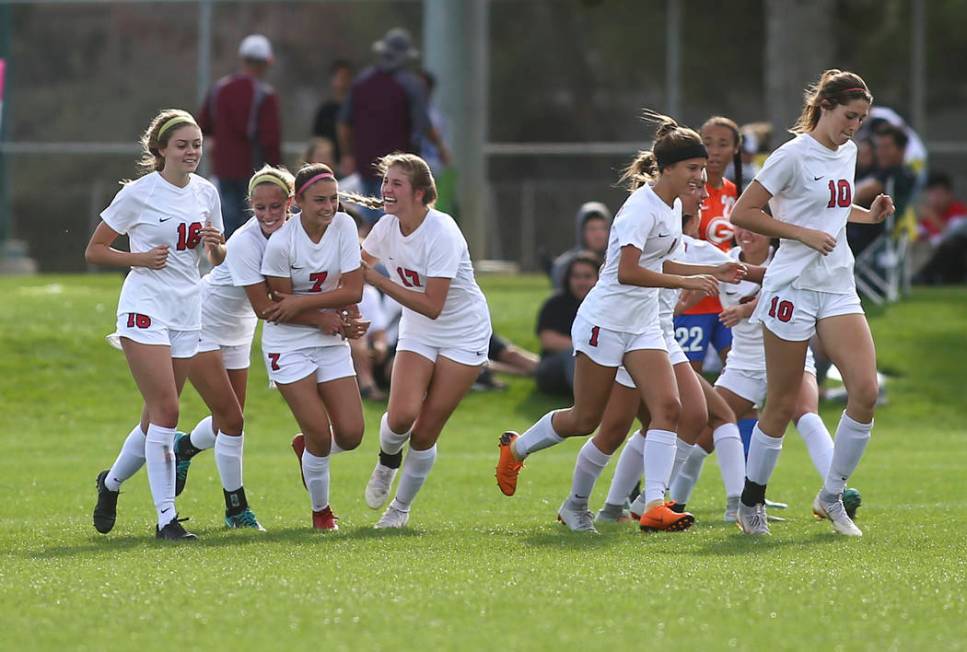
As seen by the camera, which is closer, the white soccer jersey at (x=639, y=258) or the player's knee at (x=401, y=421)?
the white soccer jersey at (x=639, y=258)

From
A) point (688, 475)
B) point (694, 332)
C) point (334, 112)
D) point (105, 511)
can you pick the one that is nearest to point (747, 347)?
point (694, 332)

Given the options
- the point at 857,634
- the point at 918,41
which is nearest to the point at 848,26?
the point at 918,41

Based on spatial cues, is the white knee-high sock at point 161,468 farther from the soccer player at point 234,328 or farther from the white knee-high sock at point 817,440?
the white knee-high sock at point 817,440

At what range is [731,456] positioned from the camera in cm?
956

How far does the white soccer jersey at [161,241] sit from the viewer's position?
864cm

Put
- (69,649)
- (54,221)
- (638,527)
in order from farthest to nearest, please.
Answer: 1. (54,221)
2. (638,527)
3. (69,649)

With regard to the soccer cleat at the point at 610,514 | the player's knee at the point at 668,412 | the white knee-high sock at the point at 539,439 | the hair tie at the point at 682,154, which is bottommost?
the soccer cleat at the point at 610,514

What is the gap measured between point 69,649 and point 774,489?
6449mm

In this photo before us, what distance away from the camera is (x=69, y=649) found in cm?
572

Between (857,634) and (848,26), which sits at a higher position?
(848,26)

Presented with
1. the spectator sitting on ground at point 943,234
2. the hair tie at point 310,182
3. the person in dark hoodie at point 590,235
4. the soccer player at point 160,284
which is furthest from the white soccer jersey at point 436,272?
the spectator sitting on ground at point 943,234

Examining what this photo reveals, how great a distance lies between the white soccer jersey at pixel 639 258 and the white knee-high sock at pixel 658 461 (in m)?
0.53

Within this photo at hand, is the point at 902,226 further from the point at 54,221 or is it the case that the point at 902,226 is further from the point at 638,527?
the point at 54,221

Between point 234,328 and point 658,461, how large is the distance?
2.37m
